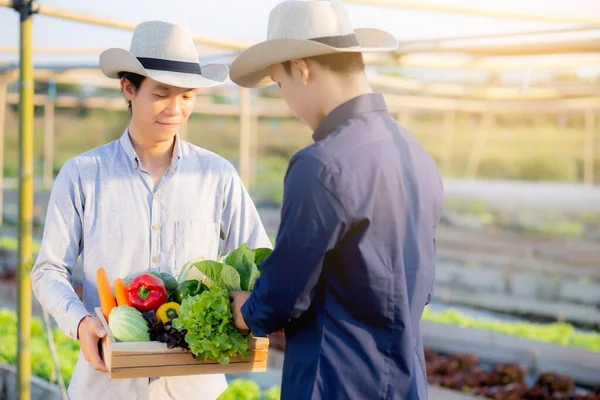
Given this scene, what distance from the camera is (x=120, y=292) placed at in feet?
6.37

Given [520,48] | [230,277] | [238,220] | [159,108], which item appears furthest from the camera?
[520,48]

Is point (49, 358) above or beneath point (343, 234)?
beneath

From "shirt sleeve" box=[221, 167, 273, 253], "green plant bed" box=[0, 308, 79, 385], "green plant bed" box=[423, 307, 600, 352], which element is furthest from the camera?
"green plant bed" box=[423, 307, 600, 352]

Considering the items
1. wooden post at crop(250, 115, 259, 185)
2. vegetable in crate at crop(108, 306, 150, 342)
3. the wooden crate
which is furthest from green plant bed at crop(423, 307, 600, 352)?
wooden post at crop(250, 115, 259, 185)

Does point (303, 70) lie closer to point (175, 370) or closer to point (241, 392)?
point (175, 370)

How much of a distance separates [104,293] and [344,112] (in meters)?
0.81

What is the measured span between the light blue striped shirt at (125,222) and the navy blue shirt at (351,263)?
611mm

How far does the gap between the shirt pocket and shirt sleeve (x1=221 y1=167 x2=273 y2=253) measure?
0.07 metres

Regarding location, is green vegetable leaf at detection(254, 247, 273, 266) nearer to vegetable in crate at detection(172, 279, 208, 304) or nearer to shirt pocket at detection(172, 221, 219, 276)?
vegetable in crate at detection(172, 279, 208, 304)

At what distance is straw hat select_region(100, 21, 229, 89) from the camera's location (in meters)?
2.03

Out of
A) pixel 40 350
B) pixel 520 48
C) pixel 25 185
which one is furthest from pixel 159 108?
pixel 40 350

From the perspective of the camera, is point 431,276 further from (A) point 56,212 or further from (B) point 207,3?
(B) point 207,3

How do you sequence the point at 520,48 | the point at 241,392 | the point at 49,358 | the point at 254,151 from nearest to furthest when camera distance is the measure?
the point at 520,48, the point at 241,392, the point at 49,358, the point at 254,151

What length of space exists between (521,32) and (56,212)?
2299 millimetres
